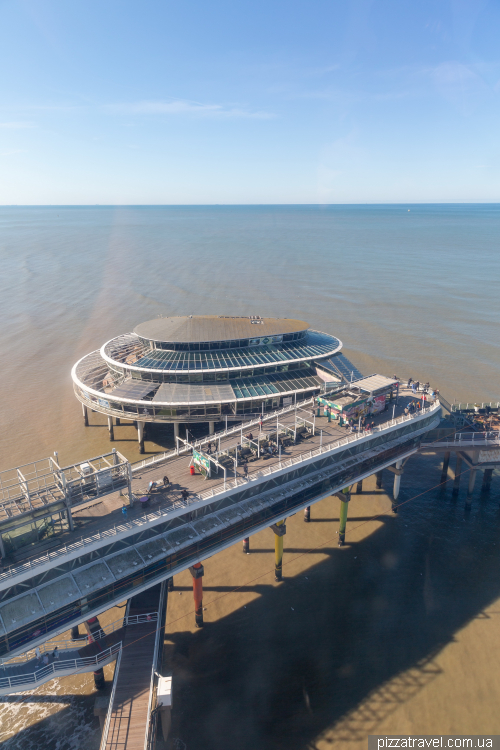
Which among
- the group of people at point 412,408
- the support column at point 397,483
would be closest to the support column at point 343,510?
the support column at point 397,483

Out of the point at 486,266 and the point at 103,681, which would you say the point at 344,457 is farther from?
the point at 486,266

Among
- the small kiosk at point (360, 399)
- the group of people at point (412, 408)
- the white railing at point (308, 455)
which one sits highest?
the small kiosk at point (360, 399)

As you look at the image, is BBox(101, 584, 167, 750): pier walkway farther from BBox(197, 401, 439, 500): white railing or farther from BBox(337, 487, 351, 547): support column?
BBox(337, 487, 351, 547): support column

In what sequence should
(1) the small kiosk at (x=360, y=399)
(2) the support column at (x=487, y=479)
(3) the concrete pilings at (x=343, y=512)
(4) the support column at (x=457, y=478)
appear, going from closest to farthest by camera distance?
(3) the concrete pilings at (x=343, y=512)
(1) the small kiosk at (x=360, y=399)
(4) the support column at (x=457, y=478)
(2) the support column at (x=487, y=479)

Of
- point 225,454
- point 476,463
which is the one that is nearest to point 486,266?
point 476,463

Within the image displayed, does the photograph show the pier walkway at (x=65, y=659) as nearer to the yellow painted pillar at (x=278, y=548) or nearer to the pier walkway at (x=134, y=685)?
the pier walkway at (x=134, y=685)

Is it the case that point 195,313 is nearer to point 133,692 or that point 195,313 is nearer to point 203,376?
point 203,376

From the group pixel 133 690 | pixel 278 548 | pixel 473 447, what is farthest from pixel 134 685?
pixel 473 447
